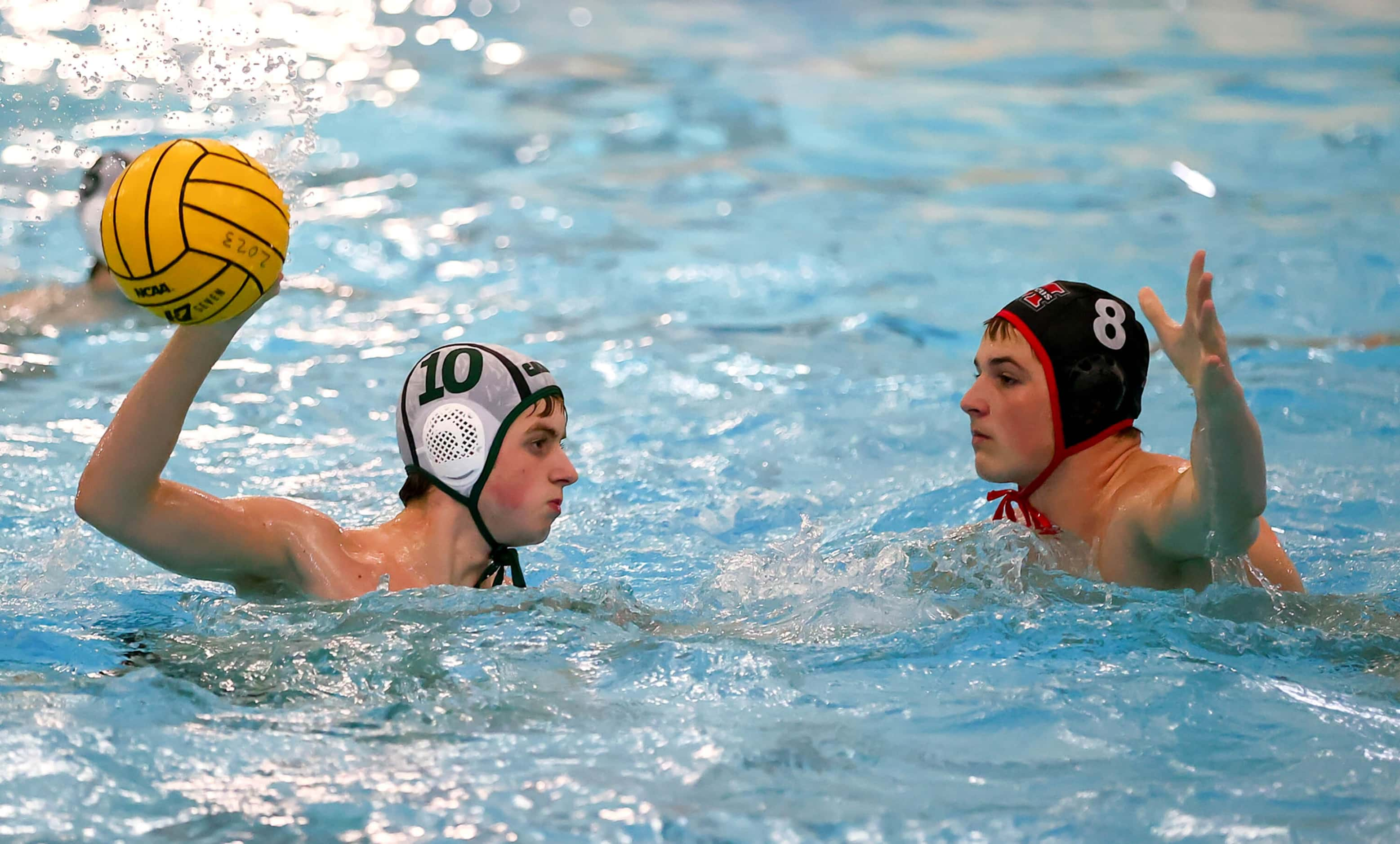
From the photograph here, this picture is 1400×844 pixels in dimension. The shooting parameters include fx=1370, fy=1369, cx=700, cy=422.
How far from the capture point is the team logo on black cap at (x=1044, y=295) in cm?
379

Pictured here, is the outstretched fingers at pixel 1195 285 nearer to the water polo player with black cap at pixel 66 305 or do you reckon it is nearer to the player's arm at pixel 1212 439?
the player's arm at pixel 1212 439

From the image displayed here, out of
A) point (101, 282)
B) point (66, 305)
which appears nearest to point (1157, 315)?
point (101, 282)

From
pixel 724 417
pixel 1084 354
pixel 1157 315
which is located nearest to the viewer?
pixel 1157 315

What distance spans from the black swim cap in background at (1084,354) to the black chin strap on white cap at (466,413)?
1338 millimetres

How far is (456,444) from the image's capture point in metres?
3.45

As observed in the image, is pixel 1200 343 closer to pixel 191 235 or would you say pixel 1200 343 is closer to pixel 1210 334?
pixel 1210 334

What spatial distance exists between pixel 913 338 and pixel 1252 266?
2.62 m

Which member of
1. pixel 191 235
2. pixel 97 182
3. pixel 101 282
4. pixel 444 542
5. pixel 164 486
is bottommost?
pixel 444 542

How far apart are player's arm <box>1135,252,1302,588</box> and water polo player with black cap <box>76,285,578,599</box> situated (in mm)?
1490

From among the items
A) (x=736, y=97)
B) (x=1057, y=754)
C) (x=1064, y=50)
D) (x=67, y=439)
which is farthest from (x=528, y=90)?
(x=1057, y=754)

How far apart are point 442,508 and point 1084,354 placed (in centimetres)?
176

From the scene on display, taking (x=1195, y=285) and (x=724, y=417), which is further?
(x=724, y=417)

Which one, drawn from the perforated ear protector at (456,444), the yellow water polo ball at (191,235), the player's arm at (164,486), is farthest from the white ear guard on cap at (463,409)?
the yellow water polo ball at (191,235)

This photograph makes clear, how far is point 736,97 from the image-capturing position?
12703 millimetres
